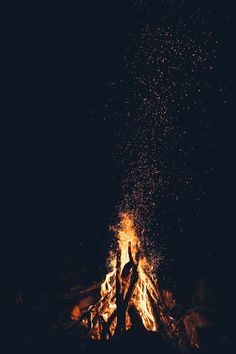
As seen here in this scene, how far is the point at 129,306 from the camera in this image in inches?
174

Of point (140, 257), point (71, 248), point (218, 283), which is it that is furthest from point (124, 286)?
point (71, 248)

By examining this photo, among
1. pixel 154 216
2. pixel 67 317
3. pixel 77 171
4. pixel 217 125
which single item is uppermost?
pixel 217 125

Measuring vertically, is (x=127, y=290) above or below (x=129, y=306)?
above

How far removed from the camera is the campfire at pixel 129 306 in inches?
168

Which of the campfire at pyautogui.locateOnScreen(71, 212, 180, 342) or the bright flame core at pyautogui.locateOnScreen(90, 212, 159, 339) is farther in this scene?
the bright flame core at pyautogui.locateOnScreen(90, 212, 159, 339)

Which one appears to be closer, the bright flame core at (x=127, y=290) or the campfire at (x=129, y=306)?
the campfire at (x=129, y=306)

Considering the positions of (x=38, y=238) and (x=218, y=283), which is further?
(x=38, y=238)

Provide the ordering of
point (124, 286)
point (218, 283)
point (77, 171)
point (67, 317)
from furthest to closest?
point (77, 171)
point (218, 283)
point (67, 317)
point (124, 286)

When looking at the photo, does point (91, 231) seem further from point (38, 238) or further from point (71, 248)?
point (38, 238)

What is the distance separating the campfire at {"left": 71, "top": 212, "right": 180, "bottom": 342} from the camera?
4.28 meters

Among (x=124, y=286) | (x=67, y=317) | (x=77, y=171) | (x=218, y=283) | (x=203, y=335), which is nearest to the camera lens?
(x=124, y=286)

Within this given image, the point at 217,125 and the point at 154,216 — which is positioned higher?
the point at 217,125

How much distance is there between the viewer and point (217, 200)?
7996mm

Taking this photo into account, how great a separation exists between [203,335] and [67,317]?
2.09 meters
